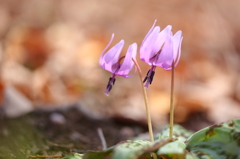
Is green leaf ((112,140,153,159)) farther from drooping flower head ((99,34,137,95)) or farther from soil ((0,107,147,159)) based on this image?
soil ((0,107,147,159))

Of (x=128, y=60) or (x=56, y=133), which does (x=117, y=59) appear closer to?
(x=128, y=60)

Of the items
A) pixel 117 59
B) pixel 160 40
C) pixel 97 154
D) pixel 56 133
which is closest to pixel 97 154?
pixel 97 154

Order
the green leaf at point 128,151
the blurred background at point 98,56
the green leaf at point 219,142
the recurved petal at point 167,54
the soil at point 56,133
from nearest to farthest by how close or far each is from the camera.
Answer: the green leaf at point 128,151 < the green leaf at point 219,142 < the recurved petal at point 167,54 < the soil at point 56,133 < the blurred background at point 98,56

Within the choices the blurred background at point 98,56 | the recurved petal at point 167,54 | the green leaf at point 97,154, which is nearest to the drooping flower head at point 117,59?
the recurved petal at point 167,54

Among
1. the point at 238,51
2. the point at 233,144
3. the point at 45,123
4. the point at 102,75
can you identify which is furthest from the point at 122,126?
the point at 238,51

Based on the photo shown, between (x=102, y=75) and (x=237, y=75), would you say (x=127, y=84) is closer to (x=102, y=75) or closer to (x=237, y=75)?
(x=102, y=75)

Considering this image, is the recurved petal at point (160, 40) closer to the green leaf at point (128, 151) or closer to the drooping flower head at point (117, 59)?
the drooping flower head at point (117, 59)
